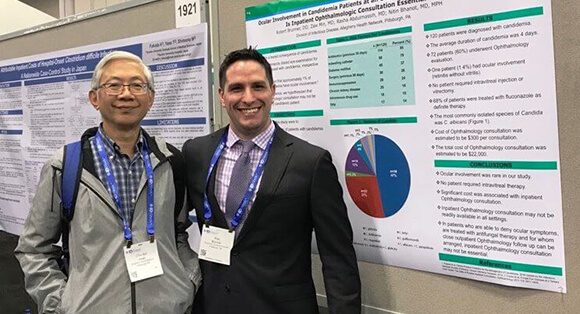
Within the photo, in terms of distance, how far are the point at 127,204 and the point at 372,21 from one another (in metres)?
0.83

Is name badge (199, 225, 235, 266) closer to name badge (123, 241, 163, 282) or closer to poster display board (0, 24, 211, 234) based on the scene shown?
name badge (123, 241, 163, 282)

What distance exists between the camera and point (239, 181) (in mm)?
1182

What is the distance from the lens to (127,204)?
117 centimetres

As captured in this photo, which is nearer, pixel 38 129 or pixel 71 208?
pixel 71 208

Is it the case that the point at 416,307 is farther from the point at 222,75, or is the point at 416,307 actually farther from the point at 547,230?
the point at 222,75

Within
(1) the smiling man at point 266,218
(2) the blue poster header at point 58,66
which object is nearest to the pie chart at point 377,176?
(1) the smiling man at point 266,218

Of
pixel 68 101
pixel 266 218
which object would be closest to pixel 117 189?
pixel 266 218

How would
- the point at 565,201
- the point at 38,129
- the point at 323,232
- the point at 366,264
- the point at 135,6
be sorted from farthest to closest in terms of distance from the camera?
the point at 38,129, the point at 135,6, the point at 366,264, the point at 323,232, the point at 565,201

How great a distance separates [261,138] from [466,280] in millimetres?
651

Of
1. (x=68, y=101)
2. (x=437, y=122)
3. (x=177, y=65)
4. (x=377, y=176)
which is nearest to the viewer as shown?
(x=437, y=122)

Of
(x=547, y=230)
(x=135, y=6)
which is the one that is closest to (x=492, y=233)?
(x=547, y=230)

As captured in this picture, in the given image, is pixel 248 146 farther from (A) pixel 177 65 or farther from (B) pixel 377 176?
(A) pixel 177 65

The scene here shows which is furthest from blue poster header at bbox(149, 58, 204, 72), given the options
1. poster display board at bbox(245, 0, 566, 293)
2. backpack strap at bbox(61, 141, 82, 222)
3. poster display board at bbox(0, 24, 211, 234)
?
backpack strap at bbox(61, 141, 82, 222)

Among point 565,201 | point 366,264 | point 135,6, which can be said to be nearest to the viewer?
point 565,201
